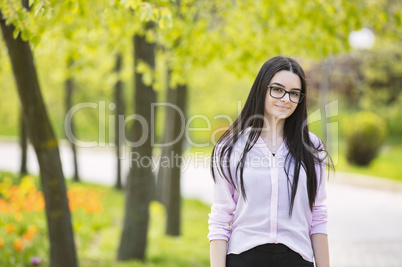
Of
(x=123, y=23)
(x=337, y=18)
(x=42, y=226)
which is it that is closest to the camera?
(x=123, y=23)

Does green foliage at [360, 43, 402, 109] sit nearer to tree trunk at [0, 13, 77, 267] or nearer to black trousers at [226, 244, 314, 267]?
tree trunk at [0, 13, 77, 267]

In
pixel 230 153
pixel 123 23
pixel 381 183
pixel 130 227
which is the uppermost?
pixel 123 23

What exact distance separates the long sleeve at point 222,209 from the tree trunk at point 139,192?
361 cm

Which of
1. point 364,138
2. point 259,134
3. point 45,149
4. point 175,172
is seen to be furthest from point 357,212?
point 259,134

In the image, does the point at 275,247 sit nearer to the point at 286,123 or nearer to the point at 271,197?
the point at 271,197

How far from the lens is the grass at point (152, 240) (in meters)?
6.25

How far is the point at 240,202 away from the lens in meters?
2.40

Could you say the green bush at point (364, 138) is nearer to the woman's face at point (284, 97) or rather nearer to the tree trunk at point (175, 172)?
the tree trunk at point (175, 172)

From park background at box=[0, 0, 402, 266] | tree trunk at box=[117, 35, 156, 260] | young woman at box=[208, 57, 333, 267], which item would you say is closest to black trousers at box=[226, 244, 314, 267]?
young woman at box=[208, 57, 333, 267]

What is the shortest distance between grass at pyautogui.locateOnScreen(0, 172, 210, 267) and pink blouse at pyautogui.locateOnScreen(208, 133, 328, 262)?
3724 millimetres

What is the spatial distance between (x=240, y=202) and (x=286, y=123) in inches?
20.0

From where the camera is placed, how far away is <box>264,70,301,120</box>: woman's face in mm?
2445

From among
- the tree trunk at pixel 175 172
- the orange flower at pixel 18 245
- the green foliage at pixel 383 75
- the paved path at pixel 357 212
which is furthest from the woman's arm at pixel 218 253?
the green foliage at pixel 383 75

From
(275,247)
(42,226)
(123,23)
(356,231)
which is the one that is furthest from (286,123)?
(356,231)
